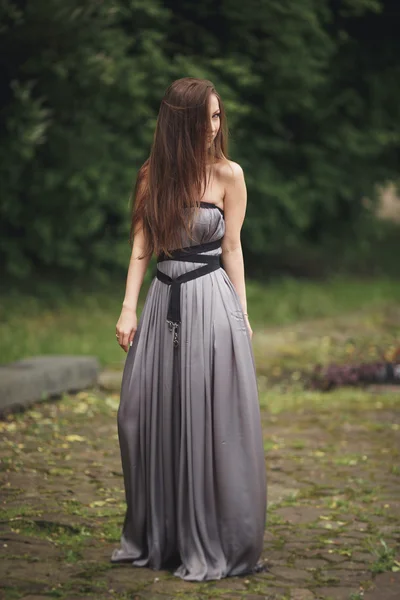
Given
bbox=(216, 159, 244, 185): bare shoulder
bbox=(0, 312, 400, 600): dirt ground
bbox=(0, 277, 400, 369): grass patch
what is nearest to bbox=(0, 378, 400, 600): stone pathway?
bbox=(0, 312, 400, 600): dirt ground

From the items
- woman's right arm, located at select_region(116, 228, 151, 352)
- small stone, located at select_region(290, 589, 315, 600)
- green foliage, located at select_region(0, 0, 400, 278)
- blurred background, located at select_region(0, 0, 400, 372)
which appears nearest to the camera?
small stone, located at select_region(290, 589, 315, 600)

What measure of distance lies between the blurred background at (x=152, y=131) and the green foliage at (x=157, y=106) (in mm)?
27

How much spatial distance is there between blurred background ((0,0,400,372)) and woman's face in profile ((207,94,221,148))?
19.1ft

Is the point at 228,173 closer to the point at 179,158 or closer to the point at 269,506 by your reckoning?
the point at 179,158

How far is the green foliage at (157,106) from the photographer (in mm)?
12820

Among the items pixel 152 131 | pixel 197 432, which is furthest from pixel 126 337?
pixel 152 131

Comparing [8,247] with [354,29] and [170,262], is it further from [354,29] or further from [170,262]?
[170,262]

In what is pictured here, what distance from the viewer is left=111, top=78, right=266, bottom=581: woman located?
4496 millimetres

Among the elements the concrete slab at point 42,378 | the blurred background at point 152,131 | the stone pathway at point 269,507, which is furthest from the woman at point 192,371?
the blurred background at point 152,131

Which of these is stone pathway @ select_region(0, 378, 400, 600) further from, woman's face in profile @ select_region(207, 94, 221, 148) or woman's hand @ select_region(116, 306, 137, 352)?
woman's face in profile @ select_region(207, 94, 221, 148)

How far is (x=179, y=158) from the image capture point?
4488 mm

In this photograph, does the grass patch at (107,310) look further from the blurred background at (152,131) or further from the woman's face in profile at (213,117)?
the woman's face in profile at (213,117)

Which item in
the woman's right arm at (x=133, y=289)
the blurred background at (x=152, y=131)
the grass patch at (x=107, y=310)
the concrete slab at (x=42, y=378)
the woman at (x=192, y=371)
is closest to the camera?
the woman at (x=192, y=371)

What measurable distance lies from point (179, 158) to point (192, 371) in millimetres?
874
